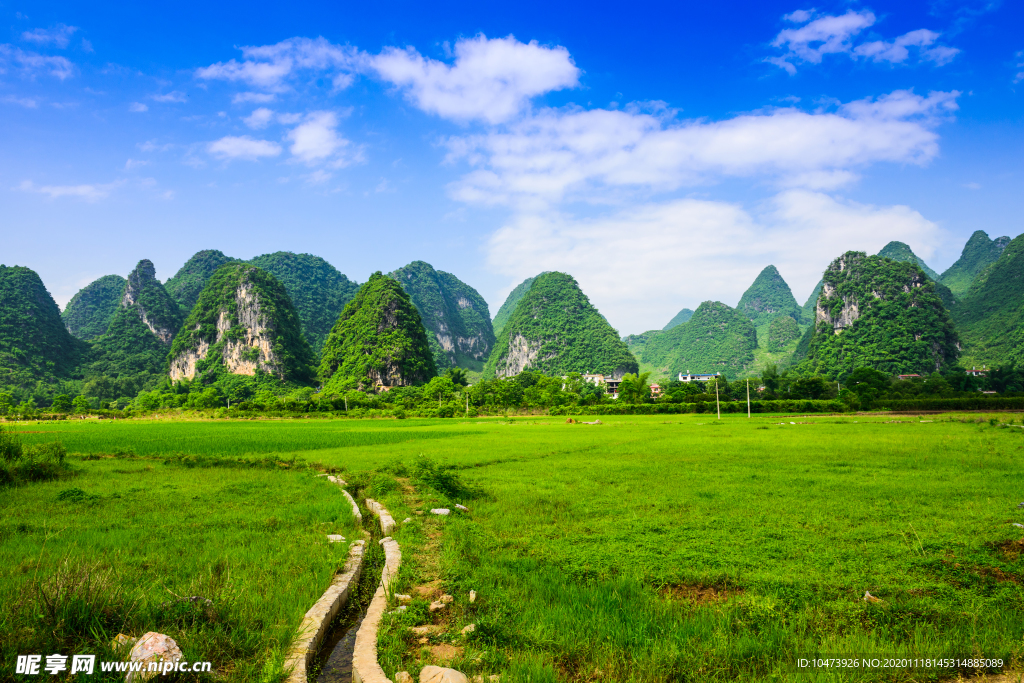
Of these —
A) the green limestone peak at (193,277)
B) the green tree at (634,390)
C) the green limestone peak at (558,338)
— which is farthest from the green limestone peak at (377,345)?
the green limestone peak at (193,277)

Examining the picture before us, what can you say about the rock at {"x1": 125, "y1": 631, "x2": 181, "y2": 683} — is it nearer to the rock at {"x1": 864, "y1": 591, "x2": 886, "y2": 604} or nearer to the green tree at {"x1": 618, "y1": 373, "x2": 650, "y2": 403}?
the rock at {"x1": 864, "y1": 591, "x2": 886, "y2": 604}

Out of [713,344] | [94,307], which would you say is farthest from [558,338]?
[94,307]

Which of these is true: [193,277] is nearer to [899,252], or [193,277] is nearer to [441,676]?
[441,676]

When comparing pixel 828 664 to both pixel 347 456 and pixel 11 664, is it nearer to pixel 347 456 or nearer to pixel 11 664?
pixel 11 664

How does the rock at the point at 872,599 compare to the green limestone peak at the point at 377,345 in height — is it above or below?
below

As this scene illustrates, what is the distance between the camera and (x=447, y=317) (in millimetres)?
166875

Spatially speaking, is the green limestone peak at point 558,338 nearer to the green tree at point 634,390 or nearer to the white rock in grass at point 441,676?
the green tree at point 634,390

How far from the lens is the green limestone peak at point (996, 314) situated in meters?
82.4

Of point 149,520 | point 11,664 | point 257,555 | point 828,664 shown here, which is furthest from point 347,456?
point 828,664

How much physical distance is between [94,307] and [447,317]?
10285 cm

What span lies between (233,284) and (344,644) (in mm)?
109831

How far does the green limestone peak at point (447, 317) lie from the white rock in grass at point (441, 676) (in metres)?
144

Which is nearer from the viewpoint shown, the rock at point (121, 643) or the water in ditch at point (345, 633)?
the rock at point (121, 643)

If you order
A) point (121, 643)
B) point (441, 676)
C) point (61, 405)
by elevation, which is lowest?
point (61, 405)
